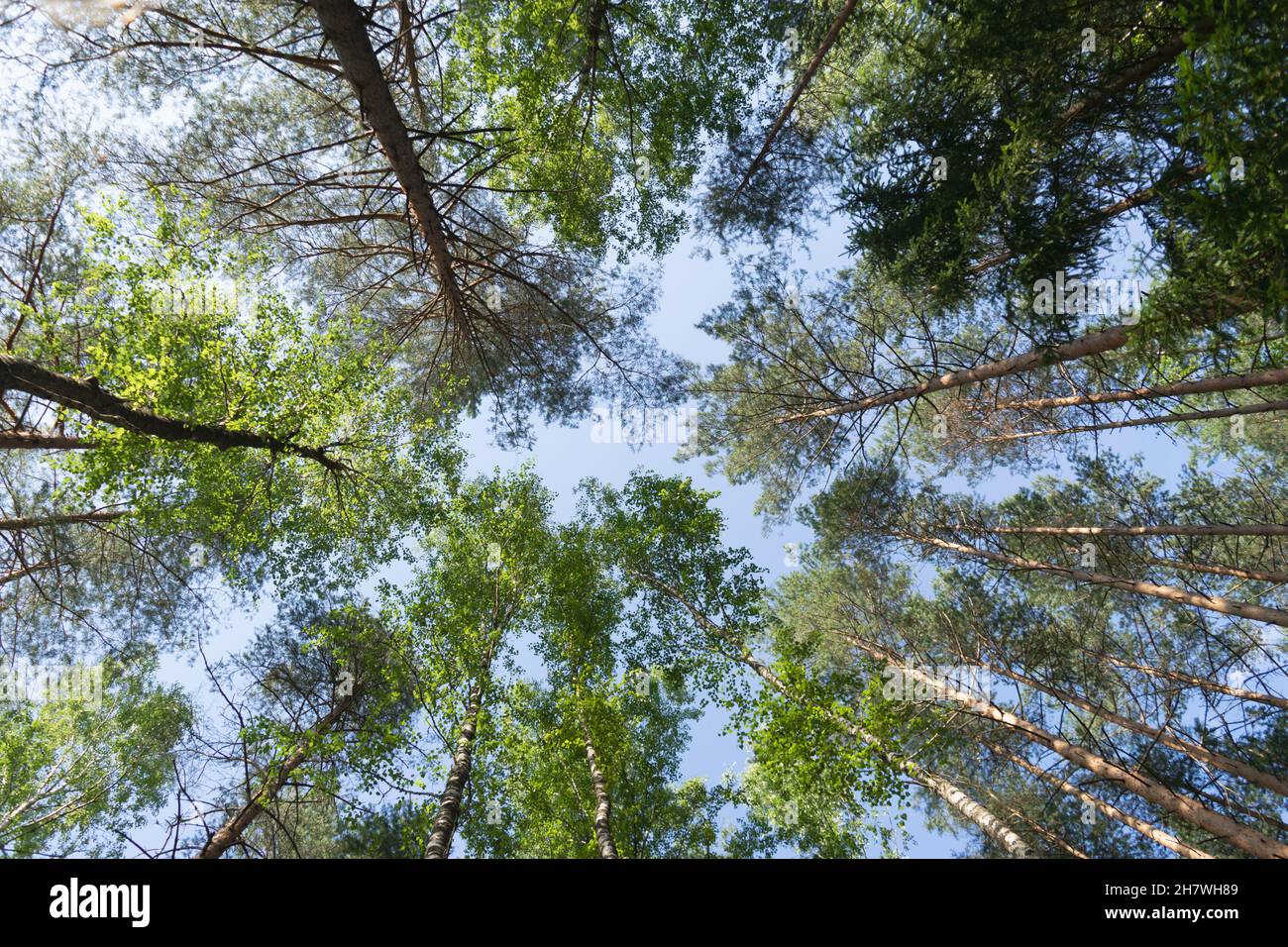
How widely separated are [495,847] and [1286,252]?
10.8 m

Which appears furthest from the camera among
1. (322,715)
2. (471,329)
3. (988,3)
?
(322,715)

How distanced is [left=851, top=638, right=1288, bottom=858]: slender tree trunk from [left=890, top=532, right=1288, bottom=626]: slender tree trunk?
2.13 metres

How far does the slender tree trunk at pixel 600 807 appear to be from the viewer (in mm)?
6290

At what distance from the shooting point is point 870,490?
10.4 metres

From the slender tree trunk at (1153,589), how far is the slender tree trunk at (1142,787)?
2134 millimetres

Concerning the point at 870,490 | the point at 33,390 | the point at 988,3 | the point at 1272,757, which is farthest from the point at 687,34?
the point at 1272,757

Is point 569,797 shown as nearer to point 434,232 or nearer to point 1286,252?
point 434,232

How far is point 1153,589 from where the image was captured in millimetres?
6801

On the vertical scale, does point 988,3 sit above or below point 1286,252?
Answer: above

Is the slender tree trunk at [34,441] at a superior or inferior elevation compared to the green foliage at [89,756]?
superior

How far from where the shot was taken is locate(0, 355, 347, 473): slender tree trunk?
208 inches

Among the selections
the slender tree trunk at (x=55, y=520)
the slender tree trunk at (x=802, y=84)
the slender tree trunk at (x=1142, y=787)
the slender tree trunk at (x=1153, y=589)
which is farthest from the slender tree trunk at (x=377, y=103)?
the slender tree trunk at (x=1153, y=589)
